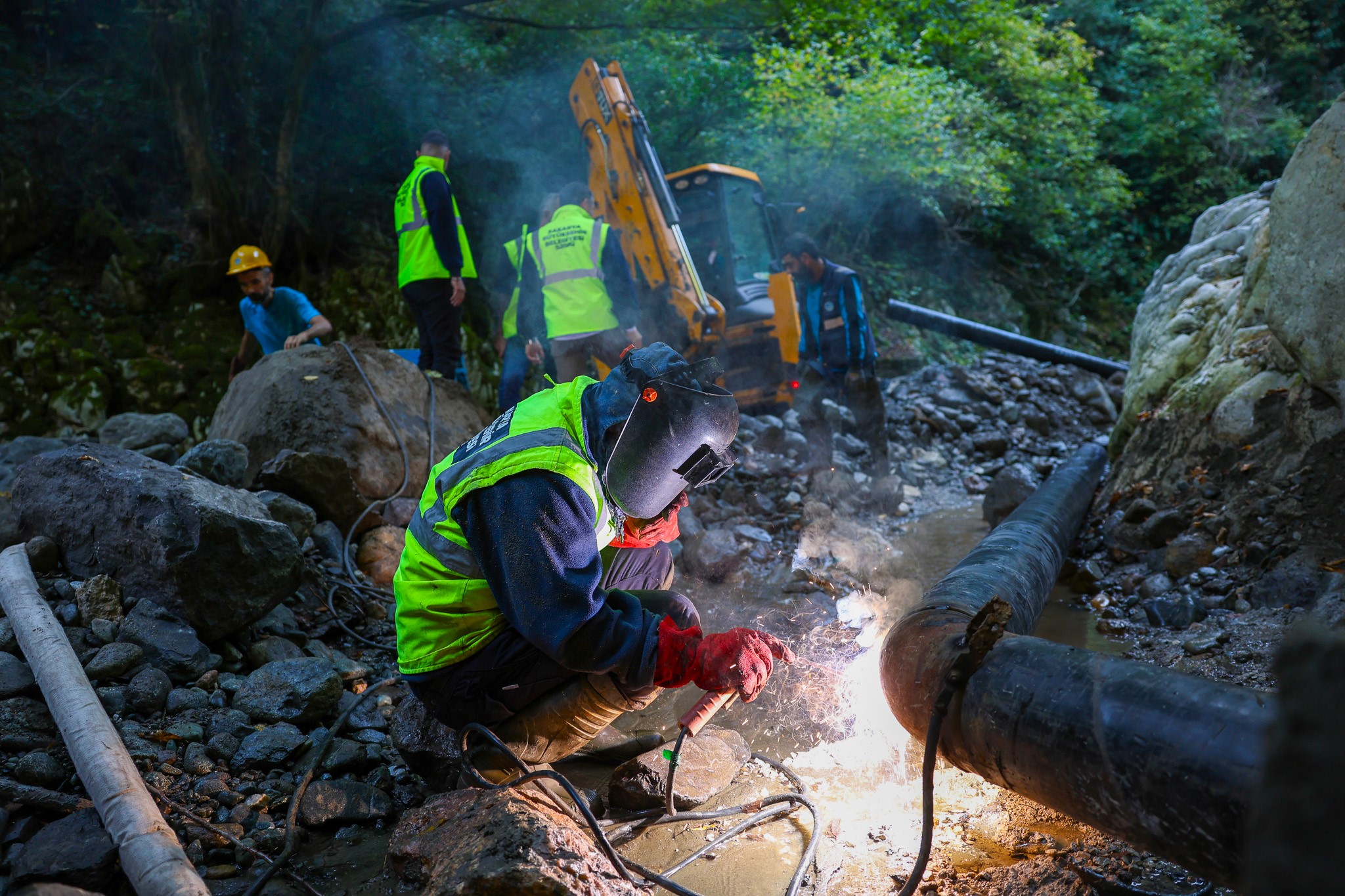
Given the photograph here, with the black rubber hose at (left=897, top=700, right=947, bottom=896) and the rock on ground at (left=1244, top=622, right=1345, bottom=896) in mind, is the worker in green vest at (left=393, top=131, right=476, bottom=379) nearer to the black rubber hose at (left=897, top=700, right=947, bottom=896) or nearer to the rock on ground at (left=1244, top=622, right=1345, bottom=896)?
the black rubber hose at (left=897, top=700, right=947, bottom=896)

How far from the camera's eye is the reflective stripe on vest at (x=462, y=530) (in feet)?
6.93

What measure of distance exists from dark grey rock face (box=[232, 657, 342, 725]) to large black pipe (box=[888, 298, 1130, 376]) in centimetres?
827

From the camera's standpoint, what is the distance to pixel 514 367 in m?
6.48

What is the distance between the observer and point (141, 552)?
301 centimetres

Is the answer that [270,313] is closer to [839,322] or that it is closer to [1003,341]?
[839,322]

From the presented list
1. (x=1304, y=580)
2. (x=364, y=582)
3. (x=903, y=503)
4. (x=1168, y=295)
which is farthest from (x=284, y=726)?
(x=1168, y=295)

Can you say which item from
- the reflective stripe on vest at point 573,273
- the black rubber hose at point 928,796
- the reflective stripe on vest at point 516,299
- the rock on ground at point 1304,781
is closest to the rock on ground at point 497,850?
the black rubber hose at point 928,796

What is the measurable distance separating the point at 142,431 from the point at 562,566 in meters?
3.92

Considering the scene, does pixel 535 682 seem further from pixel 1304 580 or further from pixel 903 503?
pixel 903 503

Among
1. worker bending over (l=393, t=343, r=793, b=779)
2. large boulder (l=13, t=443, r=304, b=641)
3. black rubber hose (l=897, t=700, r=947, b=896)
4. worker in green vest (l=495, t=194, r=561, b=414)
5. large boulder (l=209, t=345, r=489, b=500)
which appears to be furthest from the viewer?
worker in green vest (l=495, t=194, r=561, b=414)

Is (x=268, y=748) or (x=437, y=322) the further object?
(x=437, y=322)

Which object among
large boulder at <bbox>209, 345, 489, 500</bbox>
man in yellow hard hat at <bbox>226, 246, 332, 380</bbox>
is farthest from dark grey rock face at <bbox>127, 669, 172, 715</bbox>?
man in yellow hard hat at <bbox>226, 246, 332, 380</bbox>

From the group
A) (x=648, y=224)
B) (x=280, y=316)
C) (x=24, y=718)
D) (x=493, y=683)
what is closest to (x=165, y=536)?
(x=24, y=718)

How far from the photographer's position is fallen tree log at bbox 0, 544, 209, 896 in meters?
1.93
